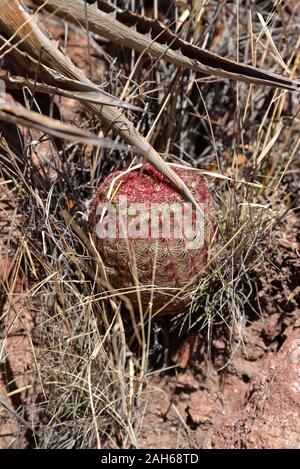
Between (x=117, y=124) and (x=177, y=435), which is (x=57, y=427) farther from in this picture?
(x=117, y=124)

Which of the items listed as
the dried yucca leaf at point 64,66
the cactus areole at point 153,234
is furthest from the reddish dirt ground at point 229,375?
the dried yucca leaf at point 64,66

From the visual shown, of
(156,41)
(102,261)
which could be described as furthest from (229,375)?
(156,41)

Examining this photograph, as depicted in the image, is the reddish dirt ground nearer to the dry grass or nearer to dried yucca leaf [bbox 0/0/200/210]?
the dry grass

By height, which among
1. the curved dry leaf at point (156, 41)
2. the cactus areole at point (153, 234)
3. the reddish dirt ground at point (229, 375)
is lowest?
the reddish dirt ground at point (229, 375)

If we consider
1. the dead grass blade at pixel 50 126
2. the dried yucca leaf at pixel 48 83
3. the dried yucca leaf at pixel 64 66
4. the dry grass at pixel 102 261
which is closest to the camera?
the dead grass blade at pixel 50 126

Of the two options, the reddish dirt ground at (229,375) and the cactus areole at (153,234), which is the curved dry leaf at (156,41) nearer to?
the cactus areole at (153,234)

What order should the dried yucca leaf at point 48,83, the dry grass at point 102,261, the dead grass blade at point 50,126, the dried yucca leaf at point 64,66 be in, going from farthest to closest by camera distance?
the dry grass at point 102,261 → the dried yucca leaf at point 64,66 → the dried yucca leaf at point 48,83 → the dead grass blade at point 50,126

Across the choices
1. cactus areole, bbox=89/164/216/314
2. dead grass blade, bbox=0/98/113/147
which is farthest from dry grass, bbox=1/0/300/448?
dead grass blade, bbox=0/98/113/147
